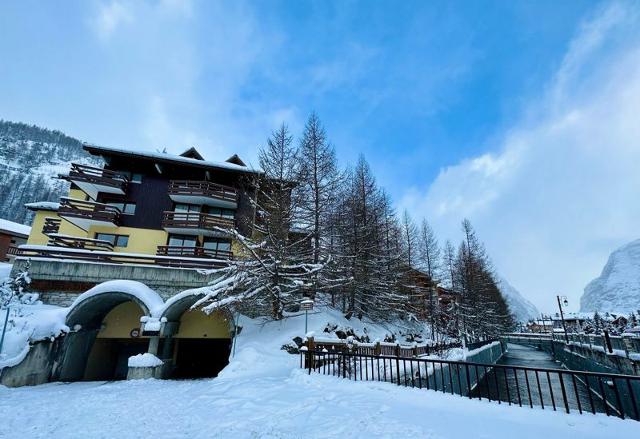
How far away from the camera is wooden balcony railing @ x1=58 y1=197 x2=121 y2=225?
23.6 metres

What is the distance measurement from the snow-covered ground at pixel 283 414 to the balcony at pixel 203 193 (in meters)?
16.7

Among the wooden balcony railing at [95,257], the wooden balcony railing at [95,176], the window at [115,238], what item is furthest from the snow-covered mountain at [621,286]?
the wooden balcony railing at [95,176]

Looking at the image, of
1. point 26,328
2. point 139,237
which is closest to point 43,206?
point 139,237

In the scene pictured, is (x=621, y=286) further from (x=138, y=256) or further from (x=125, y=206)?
(x=125, y=206)

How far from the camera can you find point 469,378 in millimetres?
8648

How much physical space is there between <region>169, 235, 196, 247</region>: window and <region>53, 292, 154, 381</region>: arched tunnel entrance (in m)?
6.95

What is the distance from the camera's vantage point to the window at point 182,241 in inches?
1003

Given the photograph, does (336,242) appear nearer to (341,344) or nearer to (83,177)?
(341,344)

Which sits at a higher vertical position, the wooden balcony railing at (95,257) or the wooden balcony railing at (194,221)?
the wooden balcony railing at (194,221)

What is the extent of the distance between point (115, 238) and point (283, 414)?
24.9m

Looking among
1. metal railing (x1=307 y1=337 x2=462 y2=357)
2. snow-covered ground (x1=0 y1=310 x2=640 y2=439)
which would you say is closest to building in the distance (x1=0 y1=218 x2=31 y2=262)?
snow-covered ground (x1=0 y1=310 x2=640 y2=439)

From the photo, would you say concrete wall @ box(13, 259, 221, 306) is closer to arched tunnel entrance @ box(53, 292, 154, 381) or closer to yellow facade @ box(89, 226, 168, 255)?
arched tunnel entrance @ box(53, 292, 154, 381)

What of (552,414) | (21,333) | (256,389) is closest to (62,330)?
(21,333)

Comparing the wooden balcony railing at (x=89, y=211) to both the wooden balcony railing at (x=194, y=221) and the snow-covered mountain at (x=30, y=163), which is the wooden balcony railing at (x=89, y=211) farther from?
the snow-covered mountain at (x=30, y=163)
